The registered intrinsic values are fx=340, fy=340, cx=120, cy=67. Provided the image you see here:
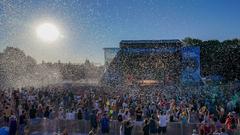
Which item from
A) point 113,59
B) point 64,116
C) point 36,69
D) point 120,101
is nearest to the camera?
point 64,116

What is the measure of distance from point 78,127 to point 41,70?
229 ft

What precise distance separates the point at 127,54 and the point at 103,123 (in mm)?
31010

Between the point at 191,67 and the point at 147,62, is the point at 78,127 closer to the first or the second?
the point at 191,67

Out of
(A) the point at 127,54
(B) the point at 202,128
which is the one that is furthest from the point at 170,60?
(B) the point at 202,128

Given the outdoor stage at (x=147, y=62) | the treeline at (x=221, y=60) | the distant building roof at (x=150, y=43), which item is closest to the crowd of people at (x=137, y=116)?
the outdoor stage at (x=147, y=62)

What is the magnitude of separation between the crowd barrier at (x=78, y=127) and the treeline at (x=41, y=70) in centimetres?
4790

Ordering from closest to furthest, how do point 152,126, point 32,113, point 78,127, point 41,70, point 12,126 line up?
point 152,126, point 12,126, point 78,127, point 32,113, point 41,70

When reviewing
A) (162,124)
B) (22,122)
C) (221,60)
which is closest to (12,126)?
(22,122)

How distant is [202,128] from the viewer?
14.2m

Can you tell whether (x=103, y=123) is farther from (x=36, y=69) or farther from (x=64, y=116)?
(x=36, y=69)

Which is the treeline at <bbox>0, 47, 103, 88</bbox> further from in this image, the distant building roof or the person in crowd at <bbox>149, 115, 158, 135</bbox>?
the person in crowd at <bbox>149, 115, 158, 135</bbox>

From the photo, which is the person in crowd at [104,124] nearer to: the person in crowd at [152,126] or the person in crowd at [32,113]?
the person in crowd at [152,126]

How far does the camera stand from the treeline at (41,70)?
7131 cm

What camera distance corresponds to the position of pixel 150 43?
151 ft
